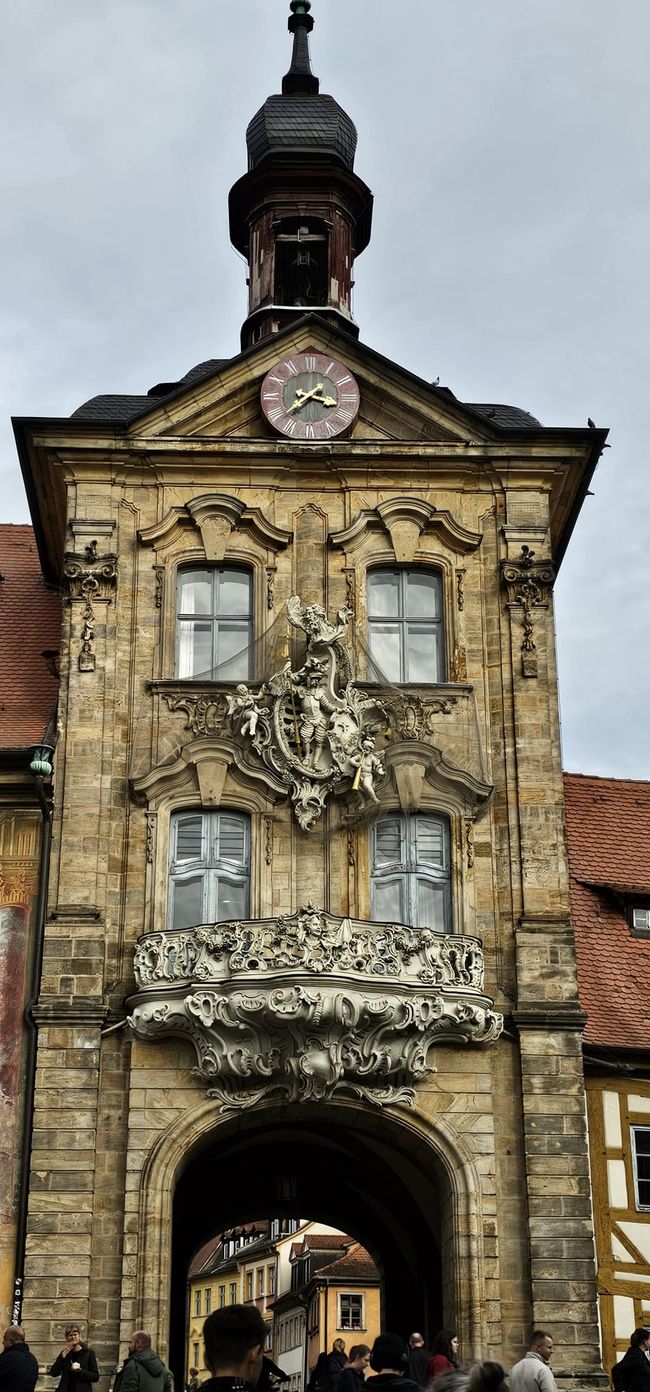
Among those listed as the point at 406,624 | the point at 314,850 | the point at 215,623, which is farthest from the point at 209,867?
the point at 406,624

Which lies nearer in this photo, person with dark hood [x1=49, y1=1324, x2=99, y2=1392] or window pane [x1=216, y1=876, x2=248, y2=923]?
person with dark hood [x1=49, y1=1324, x2=99, y2=1392]

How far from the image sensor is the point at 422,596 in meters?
26.8

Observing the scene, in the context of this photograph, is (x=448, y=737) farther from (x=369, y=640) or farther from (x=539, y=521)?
(x=539, y=521)

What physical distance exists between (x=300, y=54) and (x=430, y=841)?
17.1 meters

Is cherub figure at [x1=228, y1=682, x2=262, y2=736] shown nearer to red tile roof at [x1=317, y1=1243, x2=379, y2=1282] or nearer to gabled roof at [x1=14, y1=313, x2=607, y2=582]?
gabled roof at [x1=14, y1=313, x2=607, y2=582]

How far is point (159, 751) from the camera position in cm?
2527

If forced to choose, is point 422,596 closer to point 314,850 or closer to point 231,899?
point 314,850

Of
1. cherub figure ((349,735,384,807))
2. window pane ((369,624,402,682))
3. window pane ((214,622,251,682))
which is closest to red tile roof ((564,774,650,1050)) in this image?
cherub figure ((349,735,384,807))

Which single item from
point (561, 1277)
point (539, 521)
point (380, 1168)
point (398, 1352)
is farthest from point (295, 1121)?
point (398, 1352)

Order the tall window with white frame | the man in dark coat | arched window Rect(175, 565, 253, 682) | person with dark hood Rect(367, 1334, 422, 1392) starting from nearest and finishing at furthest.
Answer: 1. person with dark hood Rect(367, 1334, 422, 1392)
2. the man in dark coat
3. the tall window with white frame
4. arched window Rect(175, 565, 253, 682)

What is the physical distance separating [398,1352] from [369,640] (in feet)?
53.9

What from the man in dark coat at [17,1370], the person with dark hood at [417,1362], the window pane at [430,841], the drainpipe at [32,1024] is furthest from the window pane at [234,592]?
the man in dark coat at [17,1370]

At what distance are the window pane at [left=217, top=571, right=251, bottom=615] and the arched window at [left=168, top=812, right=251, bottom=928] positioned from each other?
296 centimetres

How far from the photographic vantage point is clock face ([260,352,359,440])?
89.3 ft
